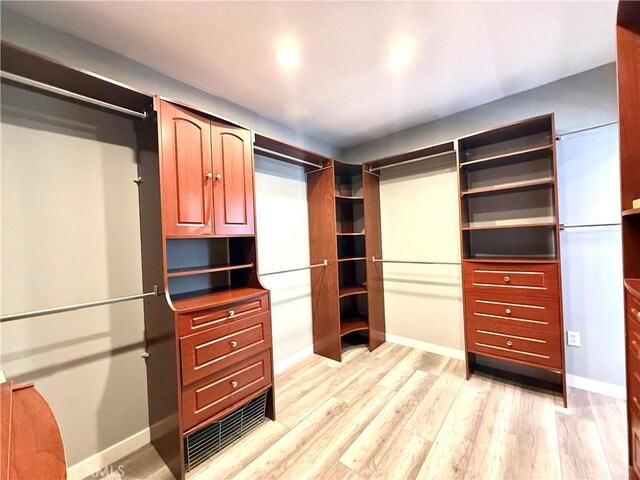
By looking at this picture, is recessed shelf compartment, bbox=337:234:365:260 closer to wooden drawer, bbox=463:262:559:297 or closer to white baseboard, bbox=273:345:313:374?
white baseboard, bbox=273:345:313:374

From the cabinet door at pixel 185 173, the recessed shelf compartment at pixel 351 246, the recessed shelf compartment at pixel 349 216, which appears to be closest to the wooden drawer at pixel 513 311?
the recessed shelf compartment at pixel 351 246

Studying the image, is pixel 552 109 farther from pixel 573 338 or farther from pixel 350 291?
pixel 350 291

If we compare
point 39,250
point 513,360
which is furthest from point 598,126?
point 39,250

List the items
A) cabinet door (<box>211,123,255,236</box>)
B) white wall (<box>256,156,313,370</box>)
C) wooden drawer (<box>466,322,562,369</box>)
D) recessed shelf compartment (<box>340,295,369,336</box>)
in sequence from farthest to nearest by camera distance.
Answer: recessed shelf compartment (<box>340,295,369,336</box>) < white wall (<box>256,156,313,370</box>) < wooden drawer (<box>466,322,562,369</box>) < cabinet door (<box>211,123,255,236</box>)

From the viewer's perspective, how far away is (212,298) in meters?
1.69

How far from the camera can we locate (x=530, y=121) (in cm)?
192

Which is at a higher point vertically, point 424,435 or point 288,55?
point 288,55

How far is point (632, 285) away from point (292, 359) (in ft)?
8.40

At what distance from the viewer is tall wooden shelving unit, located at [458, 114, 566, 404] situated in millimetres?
1918

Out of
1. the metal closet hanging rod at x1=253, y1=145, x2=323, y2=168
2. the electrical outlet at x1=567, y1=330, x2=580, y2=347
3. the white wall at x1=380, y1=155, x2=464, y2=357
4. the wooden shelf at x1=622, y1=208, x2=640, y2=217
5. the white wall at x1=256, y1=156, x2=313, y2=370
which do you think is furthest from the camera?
the white wall at x1=380, y1=155, x2=464, y2=357

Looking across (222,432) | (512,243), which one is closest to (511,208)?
(512,243)

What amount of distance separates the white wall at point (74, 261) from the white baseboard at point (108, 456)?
3 cm

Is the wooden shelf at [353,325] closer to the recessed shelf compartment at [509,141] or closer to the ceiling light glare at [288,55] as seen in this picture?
the recessed shelf compartment at [509,141]

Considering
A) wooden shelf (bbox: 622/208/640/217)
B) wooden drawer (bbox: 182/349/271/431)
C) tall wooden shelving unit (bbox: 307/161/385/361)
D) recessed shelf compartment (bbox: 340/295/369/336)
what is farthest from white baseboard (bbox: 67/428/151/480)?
wooden shelf (bbox: 622/208/640/217)
